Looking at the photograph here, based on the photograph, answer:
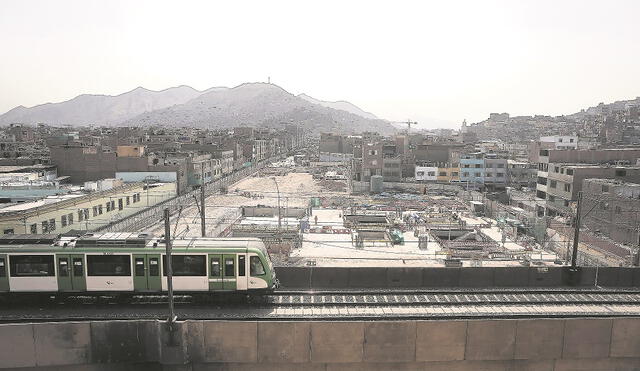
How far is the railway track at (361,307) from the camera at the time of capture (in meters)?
12.5

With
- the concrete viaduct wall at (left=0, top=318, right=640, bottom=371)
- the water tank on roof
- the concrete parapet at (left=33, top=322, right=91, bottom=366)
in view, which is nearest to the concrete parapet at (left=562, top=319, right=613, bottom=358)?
the concrete viaduct wall at (left=0, top=318, right=640, bottom=371)

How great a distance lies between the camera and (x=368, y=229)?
42.1 metres

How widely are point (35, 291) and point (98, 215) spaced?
23.3 metres

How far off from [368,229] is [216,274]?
30001mm

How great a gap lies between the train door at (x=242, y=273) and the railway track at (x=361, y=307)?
636mm

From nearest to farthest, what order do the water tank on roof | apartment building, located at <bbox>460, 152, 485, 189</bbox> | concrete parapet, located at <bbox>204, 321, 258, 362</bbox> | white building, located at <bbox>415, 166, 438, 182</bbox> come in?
1. concrete parapet, located at <bbox>204, 321, 258, 362</bbox>
2. the water tank on roof
3. apartment building, located at <bbox>460, 152, 485, 189</bbox>
4. white building, located at <bbox>415, 166, 438, 182</bbox>

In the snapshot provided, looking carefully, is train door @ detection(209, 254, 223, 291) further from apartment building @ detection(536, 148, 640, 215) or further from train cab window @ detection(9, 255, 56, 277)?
apartment building @ detection(536, 148, 640, 215)

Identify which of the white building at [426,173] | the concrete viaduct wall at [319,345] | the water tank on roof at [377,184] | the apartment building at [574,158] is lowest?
the water tank on roof at [377,184]

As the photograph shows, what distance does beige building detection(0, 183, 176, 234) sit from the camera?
26453 millimetres

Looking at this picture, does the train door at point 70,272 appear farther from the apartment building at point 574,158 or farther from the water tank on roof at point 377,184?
the water tank on roof at point 377,184

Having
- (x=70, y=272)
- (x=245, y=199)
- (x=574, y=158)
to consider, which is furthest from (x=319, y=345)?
(x=245, y=199)

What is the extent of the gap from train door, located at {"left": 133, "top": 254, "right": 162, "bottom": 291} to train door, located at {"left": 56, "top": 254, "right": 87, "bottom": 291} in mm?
1469

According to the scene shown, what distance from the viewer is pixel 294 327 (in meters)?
10.9

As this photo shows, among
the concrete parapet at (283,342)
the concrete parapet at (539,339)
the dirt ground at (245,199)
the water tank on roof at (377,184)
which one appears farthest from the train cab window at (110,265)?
the water tank on roof at (377,184)
